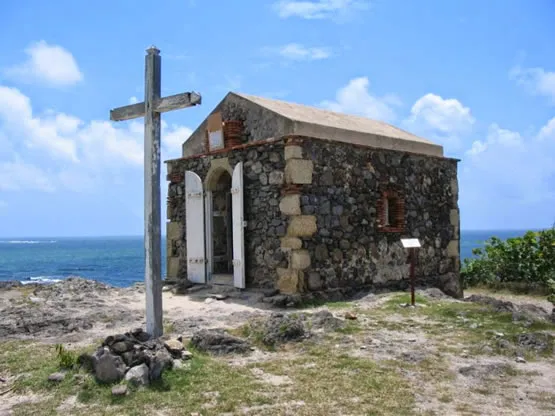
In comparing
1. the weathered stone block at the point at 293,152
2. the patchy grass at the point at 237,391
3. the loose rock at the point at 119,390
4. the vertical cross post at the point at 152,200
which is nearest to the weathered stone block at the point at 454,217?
the weathered stone block at the point at 293,152

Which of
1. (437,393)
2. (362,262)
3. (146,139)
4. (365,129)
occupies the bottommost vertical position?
(437,393)

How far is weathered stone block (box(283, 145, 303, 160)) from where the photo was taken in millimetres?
10328

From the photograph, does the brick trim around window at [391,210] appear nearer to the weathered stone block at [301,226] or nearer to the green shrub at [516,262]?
the weathered stone block at [301,226]

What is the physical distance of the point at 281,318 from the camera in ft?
25.0

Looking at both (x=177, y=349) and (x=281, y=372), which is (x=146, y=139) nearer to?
(x=177, y=349)

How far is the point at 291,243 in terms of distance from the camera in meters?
10.4

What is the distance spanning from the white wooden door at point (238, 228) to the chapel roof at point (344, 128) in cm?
153

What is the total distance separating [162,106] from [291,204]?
159 inches

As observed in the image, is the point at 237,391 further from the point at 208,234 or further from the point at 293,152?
the point at 208,234

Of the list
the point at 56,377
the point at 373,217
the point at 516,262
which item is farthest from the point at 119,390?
the point at 516,262

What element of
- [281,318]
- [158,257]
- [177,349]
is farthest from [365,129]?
[177,349]

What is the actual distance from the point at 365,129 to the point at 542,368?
24.2 ft

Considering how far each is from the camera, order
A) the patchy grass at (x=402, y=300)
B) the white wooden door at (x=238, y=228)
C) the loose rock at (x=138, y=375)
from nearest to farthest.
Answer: the loose rock at (x=138, y=375)
the patchy grass at (x=402, y=300)
the white wooden door at (x=238, y=228)

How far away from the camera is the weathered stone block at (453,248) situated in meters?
13.9
